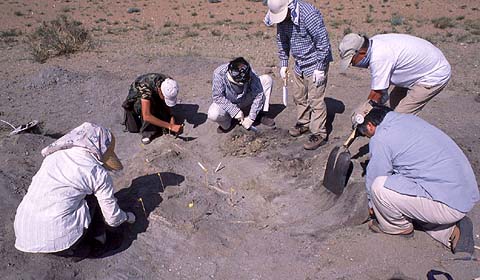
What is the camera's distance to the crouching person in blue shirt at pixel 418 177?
310cm

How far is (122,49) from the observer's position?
9.54 m

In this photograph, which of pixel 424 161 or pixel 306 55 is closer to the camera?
pixel 424 161

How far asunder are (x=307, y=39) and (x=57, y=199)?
113 inches

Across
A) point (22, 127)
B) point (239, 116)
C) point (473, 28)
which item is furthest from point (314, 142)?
point (473, 28)

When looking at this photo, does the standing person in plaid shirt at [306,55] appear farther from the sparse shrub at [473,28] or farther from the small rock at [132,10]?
the small rock at [132,10]

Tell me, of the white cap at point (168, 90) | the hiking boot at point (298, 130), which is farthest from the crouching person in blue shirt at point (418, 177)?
the white cap at point (168, 90)

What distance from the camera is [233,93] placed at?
5129 mm

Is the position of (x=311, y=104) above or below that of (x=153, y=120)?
above

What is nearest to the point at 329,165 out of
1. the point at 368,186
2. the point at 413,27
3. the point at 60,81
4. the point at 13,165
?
the point at 368,186

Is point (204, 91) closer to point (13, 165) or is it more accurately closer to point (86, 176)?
point (13, 165)

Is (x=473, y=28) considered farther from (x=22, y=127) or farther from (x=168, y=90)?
(x=22, y=127)

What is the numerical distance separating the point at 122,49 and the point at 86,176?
23.0ft

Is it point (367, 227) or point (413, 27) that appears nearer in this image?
point (367, 227)

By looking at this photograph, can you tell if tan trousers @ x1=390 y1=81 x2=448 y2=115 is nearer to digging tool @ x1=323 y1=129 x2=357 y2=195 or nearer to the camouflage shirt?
digging tool @ x1=323 y1=129 x2=357 y2=195
